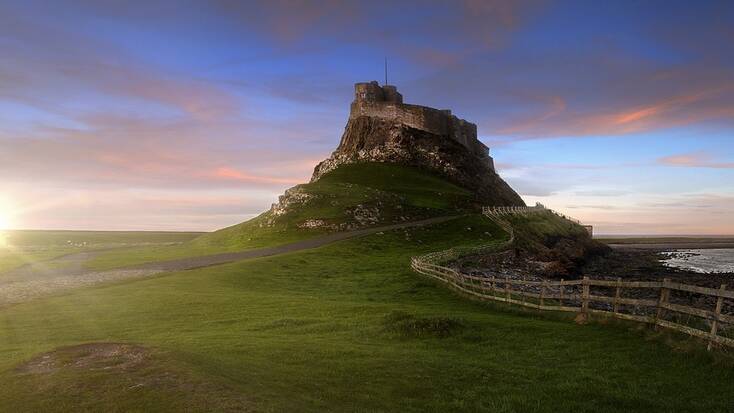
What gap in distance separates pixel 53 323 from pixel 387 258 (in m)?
36.2

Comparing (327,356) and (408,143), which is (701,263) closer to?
(408,143)

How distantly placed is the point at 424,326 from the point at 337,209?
206ft

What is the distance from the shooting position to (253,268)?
45.8 metres

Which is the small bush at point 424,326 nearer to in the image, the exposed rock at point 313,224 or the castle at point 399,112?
the exposed rock at point 313,224

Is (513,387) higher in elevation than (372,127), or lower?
lower

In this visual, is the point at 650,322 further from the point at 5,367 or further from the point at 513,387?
the point at 5,367

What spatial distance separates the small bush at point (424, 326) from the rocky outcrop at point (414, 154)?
328ft

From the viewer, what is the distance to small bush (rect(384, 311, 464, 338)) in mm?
21125

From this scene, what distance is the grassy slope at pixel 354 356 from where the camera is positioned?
1276cm

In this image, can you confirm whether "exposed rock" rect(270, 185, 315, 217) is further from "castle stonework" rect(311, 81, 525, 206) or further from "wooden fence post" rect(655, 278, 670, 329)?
"wooden fence post" rect(655, 278, 670, 329)

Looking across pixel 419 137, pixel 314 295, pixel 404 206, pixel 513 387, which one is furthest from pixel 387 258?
pixel 419 137

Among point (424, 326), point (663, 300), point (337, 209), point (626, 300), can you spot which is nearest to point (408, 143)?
point (337, 209)

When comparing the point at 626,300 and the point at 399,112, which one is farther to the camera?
the point at 399,112

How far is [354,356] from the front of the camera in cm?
1741
